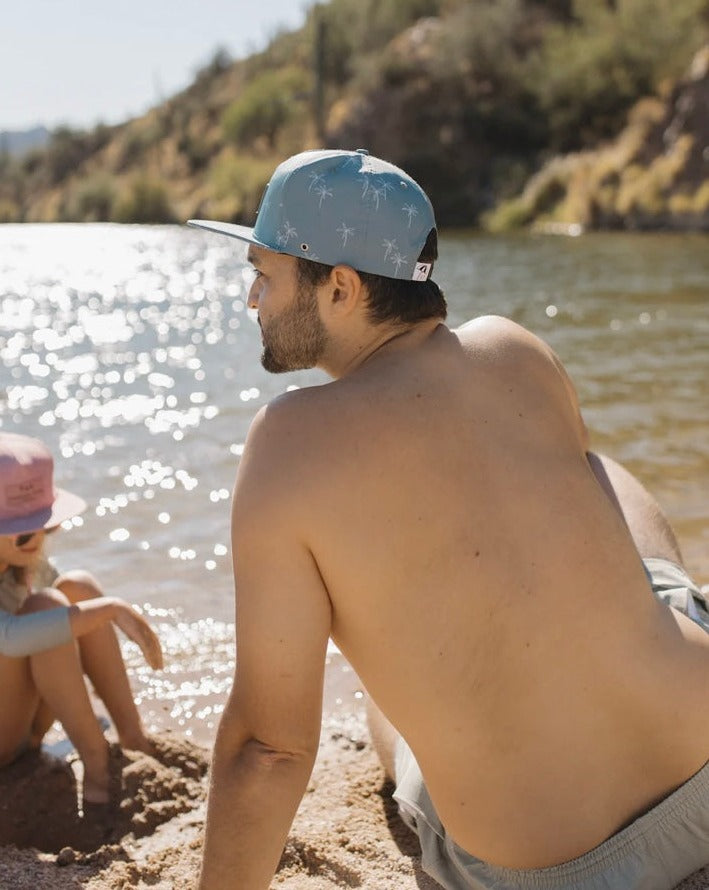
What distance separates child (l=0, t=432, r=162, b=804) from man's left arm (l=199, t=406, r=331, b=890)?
0.92m

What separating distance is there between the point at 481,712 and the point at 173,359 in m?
8.95

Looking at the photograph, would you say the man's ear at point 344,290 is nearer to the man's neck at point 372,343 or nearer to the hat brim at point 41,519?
the man's neck at point 372,343

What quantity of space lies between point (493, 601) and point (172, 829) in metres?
1.28

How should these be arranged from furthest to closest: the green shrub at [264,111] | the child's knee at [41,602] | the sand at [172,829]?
1. the green shrub at [264,111]
2. the child's knee at [41,602]
3. the sand at [172,829]

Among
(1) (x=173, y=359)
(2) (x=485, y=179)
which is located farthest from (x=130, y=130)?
(1) (x=173, y=359)

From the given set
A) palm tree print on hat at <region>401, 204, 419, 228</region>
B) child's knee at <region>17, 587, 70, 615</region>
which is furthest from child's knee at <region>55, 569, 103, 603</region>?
palm tree print on hat at <region>401, 204, 419, 228</region>

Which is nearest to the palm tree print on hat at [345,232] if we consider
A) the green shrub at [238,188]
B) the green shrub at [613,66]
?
the green shrub at [613,66]

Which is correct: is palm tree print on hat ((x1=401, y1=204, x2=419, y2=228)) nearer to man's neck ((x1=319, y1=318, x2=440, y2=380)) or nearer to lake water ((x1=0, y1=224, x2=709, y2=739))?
man's neck ((x1=319, y1=318, x2=440, y2=380))

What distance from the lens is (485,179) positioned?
119ft

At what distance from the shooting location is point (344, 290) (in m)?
1.82

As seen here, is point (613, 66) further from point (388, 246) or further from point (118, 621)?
point (388, 246)

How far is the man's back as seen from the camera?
65.6 inches

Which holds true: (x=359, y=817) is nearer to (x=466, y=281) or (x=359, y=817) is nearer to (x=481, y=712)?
(x=481, y=712)

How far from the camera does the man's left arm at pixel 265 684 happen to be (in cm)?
165
